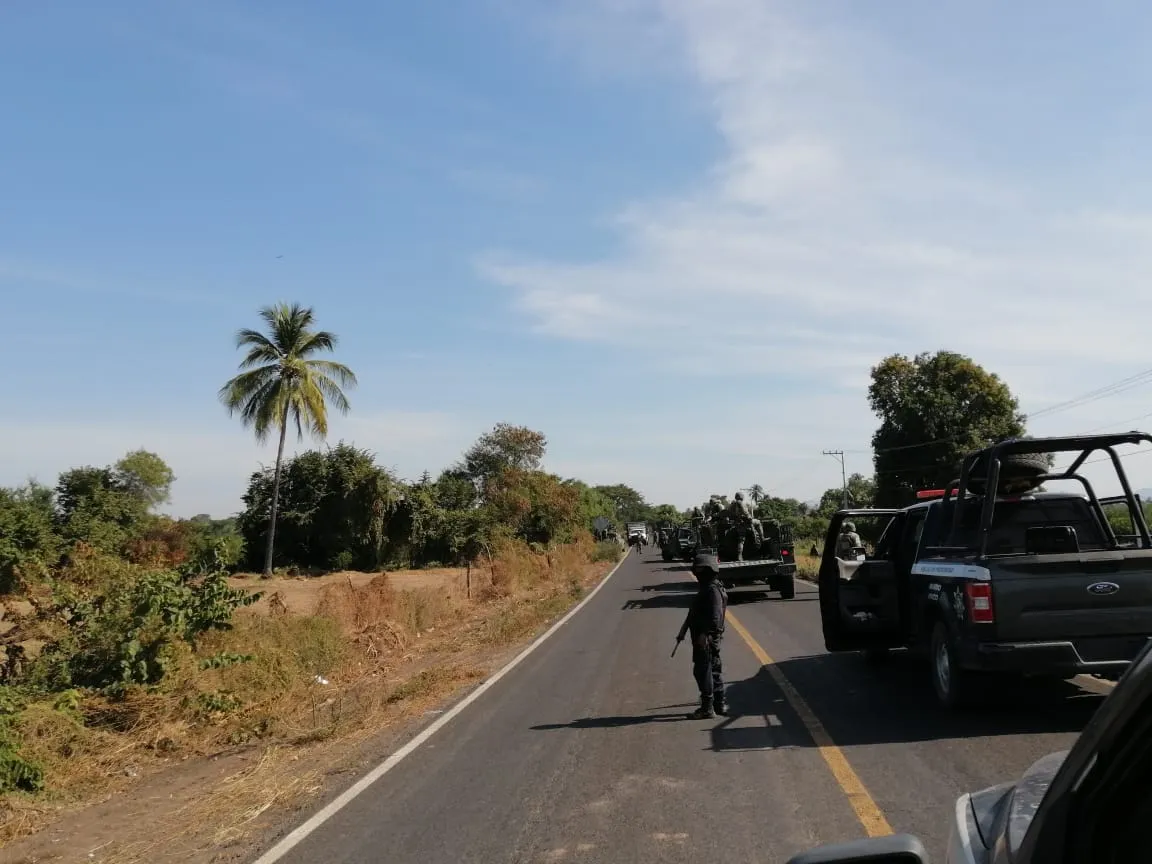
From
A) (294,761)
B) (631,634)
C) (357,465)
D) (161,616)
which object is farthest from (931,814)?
(357,465)

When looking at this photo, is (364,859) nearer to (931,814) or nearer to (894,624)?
(931,814)

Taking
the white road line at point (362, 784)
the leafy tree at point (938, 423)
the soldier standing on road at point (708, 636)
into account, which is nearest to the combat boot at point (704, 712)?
the soldier standing on road at point (708, 636)

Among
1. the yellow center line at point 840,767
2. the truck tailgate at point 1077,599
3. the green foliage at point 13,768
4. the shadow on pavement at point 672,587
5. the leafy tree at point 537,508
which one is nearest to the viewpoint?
the yellow center line at point 840,767

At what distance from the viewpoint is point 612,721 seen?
875 cm

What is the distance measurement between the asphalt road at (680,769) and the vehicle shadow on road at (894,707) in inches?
1.0

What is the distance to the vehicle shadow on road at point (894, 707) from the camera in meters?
7.45

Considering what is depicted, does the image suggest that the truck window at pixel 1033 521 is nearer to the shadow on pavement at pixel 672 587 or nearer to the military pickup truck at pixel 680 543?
the shadow on pavement at pixel 672 587

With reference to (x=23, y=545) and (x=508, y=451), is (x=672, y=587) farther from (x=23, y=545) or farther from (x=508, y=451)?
(x=508, y=451)

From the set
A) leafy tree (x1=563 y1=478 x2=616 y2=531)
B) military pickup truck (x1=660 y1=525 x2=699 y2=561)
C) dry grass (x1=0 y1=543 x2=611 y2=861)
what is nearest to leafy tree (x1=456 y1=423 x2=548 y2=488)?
leafy tree (x1=563 y1=478 x2=616 y2=531)

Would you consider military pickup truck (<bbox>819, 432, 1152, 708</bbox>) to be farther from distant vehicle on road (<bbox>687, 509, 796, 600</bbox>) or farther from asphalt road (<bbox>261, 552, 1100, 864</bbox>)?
distant vehicle on road (<bbox>687, 509, 796, 600</bbox>)

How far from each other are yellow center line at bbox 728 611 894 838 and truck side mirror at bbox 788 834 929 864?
2965 millimetres

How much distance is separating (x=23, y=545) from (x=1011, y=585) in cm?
1667

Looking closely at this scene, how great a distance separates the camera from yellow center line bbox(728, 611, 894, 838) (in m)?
5.26

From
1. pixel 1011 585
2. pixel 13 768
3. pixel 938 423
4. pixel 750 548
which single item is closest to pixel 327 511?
pixel 750 548
